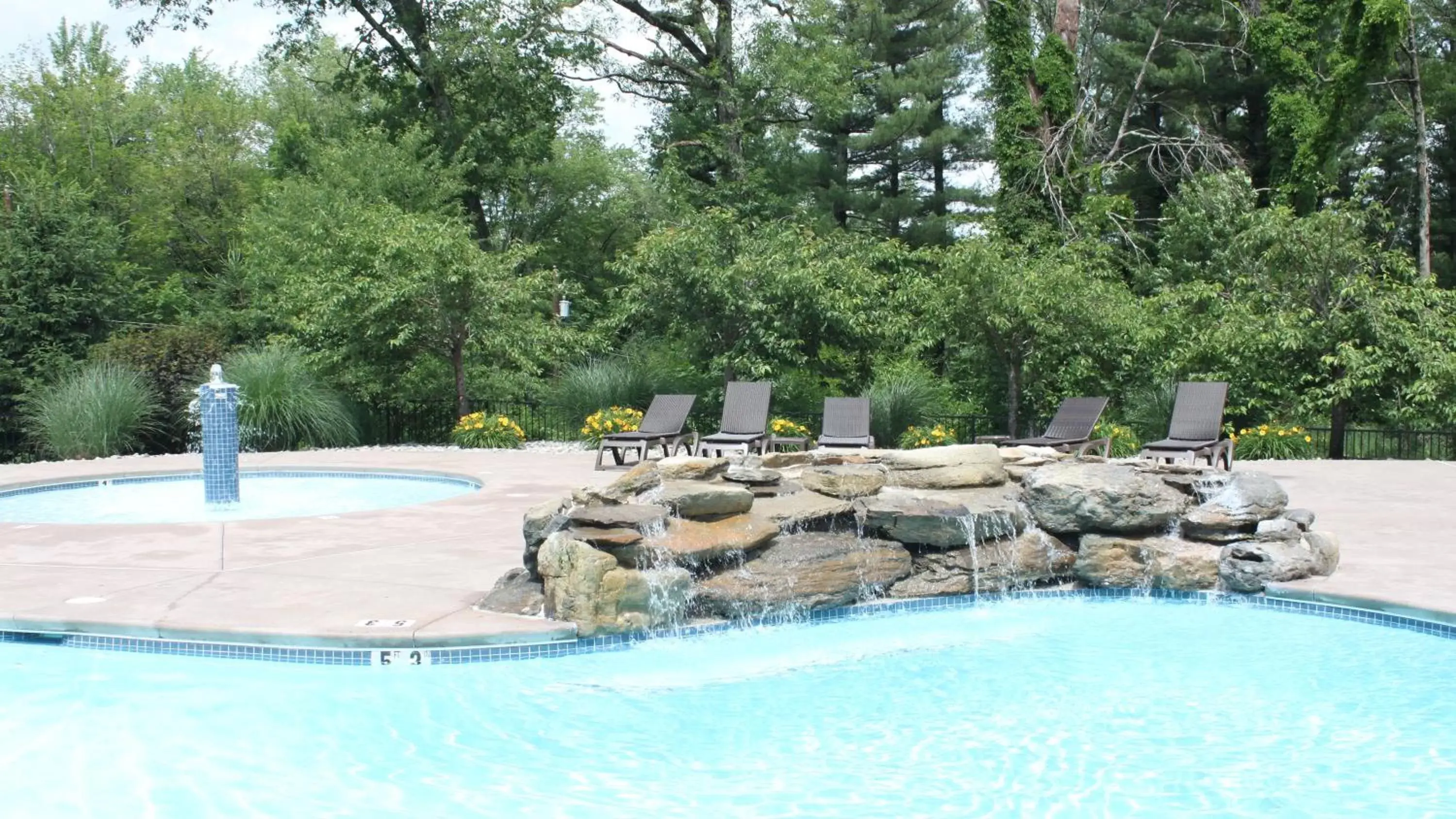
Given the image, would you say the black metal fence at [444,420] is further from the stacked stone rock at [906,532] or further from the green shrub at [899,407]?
the stacked stone rock at [906,532]

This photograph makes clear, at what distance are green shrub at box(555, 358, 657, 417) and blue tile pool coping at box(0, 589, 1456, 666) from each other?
386 inches

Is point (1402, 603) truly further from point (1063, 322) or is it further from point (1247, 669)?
point (1063, 322)

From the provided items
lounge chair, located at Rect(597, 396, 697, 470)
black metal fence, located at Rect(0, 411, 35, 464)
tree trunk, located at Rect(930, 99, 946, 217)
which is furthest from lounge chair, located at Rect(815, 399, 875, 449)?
tree trunk, located at Rect(930, 99, 946, 217)

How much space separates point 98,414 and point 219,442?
17.9ft

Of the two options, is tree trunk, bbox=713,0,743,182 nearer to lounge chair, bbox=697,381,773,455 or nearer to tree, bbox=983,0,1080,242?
tree, bbox=983,0,1080,242

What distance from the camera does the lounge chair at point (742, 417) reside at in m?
13.3

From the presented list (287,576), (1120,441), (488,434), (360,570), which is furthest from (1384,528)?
(488,434)

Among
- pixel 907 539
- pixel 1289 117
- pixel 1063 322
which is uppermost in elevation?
pixel 1289 117

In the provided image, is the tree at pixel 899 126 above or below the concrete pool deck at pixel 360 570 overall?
above

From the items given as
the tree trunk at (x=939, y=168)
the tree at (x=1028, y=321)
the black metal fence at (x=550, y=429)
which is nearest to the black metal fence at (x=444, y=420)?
the black metal fence at (x=550, y=429)

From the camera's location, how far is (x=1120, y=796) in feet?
14.5

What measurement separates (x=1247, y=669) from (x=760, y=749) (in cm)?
262

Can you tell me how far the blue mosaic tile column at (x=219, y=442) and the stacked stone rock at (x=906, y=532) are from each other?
5.36 metres

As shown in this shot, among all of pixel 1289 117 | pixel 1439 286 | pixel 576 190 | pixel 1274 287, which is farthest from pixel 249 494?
pixel 1439 286
